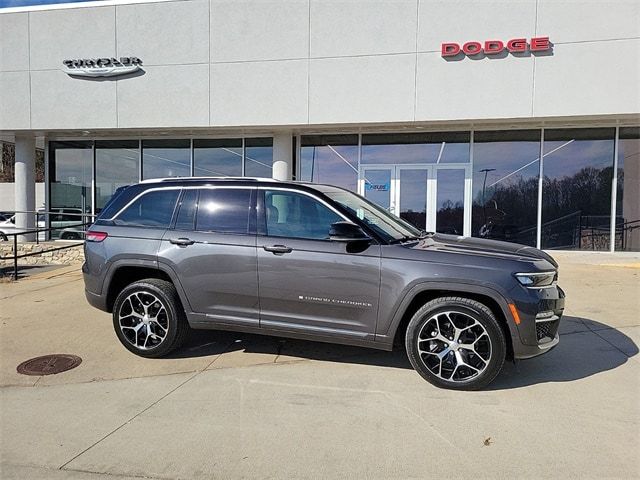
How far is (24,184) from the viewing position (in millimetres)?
14930

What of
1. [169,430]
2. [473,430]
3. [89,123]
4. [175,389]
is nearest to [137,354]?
[175,389]

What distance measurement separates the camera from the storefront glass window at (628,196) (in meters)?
12.2

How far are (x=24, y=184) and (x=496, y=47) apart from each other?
561 inches

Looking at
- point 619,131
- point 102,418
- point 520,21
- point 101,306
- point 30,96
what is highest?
point 520,21

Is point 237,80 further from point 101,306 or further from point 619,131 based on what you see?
point 619,131

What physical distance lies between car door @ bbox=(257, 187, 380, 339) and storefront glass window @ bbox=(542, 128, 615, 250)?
10125 mm

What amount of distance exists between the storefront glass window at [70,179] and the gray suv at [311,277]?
1190 centimetres

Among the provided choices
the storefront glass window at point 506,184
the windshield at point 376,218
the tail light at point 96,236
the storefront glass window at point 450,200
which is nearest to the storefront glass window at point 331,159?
the storefront glass window at point 450,200

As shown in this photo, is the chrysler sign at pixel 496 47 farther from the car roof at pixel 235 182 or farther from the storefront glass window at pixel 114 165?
the storefront glass window at pixel 114 165

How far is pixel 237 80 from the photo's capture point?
12.5 meters

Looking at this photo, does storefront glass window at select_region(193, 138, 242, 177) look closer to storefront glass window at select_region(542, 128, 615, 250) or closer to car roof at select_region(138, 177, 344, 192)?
storefront glass window at select_region(542, 128, 615, 250)

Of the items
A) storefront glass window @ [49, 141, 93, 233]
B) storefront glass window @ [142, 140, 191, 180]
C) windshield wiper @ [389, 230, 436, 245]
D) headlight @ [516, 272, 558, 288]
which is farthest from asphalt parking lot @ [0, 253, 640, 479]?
storefront glass window @ [49, 141, 93, 233]

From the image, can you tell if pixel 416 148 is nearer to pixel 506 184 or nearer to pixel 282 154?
pixel 506 184

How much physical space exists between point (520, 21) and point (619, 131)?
400cm
